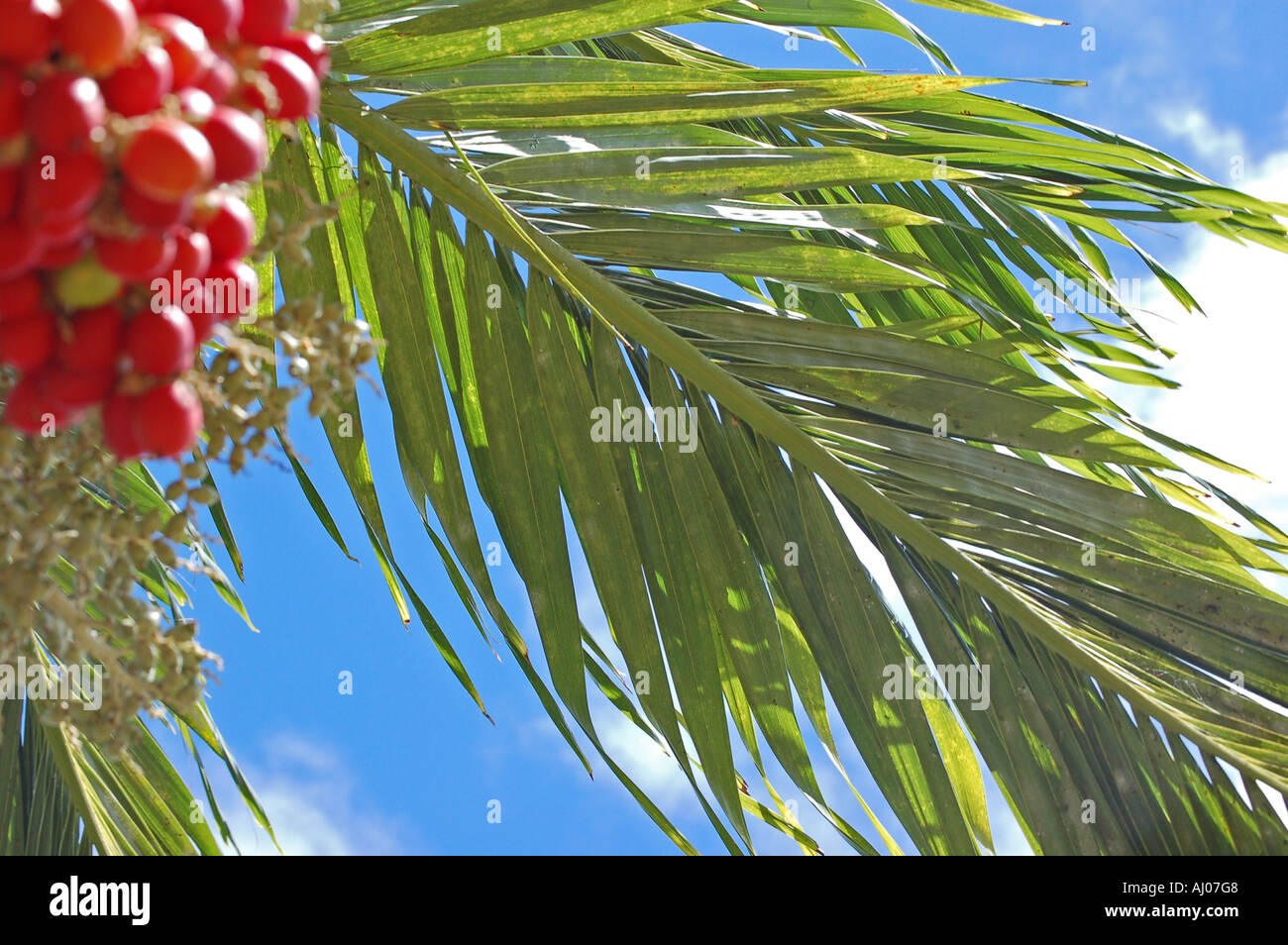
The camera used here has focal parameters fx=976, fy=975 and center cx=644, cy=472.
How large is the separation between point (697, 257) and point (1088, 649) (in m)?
1.10

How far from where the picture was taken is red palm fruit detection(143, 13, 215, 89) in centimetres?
74

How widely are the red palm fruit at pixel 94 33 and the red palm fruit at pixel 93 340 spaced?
0.18m

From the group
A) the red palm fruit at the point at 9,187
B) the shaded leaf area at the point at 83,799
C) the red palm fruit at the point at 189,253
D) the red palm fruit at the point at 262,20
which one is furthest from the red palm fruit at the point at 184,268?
the shaded leaf area at the point at 83,799

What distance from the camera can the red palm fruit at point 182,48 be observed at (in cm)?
74

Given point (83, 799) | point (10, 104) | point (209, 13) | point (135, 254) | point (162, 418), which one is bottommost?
point (83, 799)

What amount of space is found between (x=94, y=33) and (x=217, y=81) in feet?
0.32

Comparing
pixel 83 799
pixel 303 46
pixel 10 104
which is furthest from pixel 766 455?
pixel 83 799

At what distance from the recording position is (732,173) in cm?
190

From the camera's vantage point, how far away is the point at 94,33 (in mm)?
692

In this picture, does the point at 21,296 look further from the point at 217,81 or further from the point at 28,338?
the point at 217,81

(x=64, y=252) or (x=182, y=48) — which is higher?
(x=182, y=48)
